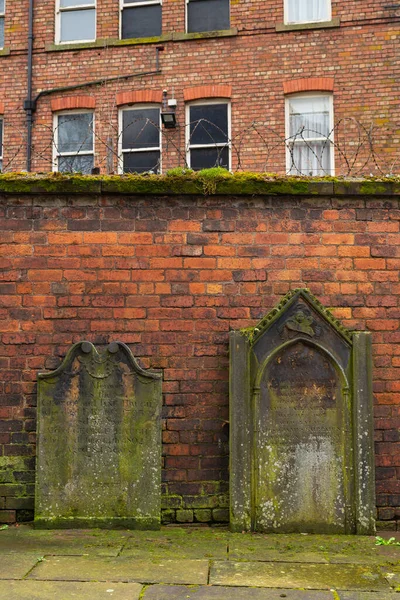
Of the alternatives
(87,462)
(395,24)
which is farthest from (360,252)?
(395,24)

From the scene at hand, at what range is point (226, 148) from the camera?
1323cm

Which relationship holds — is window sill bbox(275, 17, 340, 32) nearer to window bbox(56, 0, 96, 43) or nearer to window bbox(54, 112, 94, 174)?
window bbox(56, 0, 96, 43)

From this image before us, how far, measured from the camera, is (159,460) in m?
5.45

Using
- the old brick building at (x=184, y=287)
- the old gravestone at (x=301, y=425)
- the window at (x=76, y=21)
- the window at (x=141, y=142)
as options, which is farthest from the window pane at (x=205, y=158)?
the old gravestone at (x=301, y=425)

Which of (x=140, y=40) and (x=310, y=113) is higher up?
(x=140, y=40)

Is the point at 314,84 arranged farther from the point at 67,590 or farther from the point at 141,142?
the point at 67,590

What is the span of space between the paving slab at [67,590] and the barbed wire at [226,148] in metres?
8.91

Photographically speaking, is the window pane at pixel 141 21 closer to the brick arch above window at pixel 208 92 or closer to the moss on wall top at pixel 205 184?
the brick arch above window at pixel 208 92

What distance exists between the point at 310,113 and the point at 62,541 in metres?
10.6

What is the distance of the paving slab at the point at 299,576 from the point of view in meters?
4.00

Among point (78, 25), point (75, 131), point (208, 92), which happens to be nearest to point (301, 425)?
point (208, 92)

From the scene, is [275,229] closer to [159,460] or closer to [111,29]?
[159,460]

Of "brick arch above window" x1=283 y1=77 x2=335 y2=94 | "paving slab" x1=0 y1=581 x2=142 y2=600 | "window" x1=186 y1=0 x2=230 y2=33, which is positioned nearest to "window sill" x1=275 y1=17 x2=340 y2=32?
"brick arch above window" x1=283 y1=77 x2=335 y2=94

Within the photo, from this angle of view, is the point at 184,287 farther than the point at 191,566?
Yes
